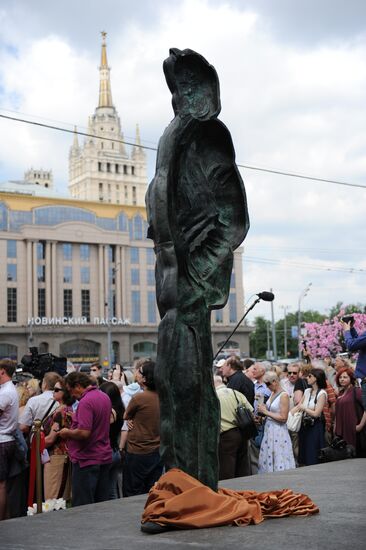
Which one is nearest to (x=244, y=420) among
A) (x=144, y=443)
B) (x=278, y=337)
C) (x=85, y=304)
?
(x=144, y=443)

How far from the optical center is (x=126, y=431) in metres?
10.1

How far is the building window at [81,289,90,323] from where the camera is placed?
8825cm

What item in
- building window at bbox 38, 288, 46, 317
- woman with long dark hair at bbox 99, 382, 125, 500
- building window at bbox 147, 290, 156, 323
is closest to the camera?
woman with long dark hair at bbox 99, 382, 125, 500

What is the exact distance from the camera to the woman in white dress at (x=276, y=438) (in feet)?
32.1

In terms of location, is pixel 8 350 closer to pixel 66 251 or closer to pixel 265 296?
pixel 66 251

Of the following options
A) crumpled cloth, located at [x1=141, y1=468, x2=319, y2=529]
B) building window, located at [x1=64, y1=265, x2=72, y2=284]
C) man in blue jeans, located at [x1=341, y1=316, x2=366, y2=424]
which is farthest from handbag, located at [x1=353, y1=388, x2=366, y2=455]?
building window, located at [x1=64, y1=265, x2=72, y2=284]

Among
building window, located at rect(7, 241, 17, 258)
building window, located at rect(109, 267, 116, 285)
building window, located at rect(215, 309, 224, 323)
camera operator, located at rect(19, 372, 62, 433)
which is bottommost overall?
camera operator, located at rect(19, 372, 62, 433)

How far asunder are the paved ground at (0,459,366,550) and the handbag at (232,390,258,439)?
206cm

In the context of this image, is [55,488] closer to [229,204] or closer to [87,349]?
[229,204]

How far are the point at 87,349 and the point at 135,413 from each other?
78.3 m

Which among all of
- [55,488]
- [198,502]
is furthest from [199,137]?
[55,488]

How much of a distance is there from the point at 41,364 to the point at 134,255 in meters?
80.9

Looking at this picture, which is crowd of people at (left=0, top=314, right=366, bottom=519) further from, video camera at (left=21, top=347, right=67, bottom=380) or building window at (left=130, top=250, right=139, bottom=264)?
building window at (left=130, top=250, right=139, bottom=264)

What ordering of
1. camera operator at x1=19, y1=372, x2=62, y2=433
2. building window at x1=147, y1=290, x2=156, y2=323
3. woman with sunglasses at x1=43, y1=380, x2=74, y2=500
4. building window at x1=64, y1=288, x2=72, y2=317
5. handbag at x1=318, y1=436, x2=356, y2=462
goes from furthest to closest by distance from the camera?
building window at x1=147, y1=290, x2=156, y2=323
building window at x1=64, y1=288, x2=72, y2=317
handbag at x1=318, y1=436, x2=356, y2=462
camera operator at x1=19, y1=372, x2=62, y2=433
woman with sunglasses at x1=43, y1=380, x2=74, y2=500
